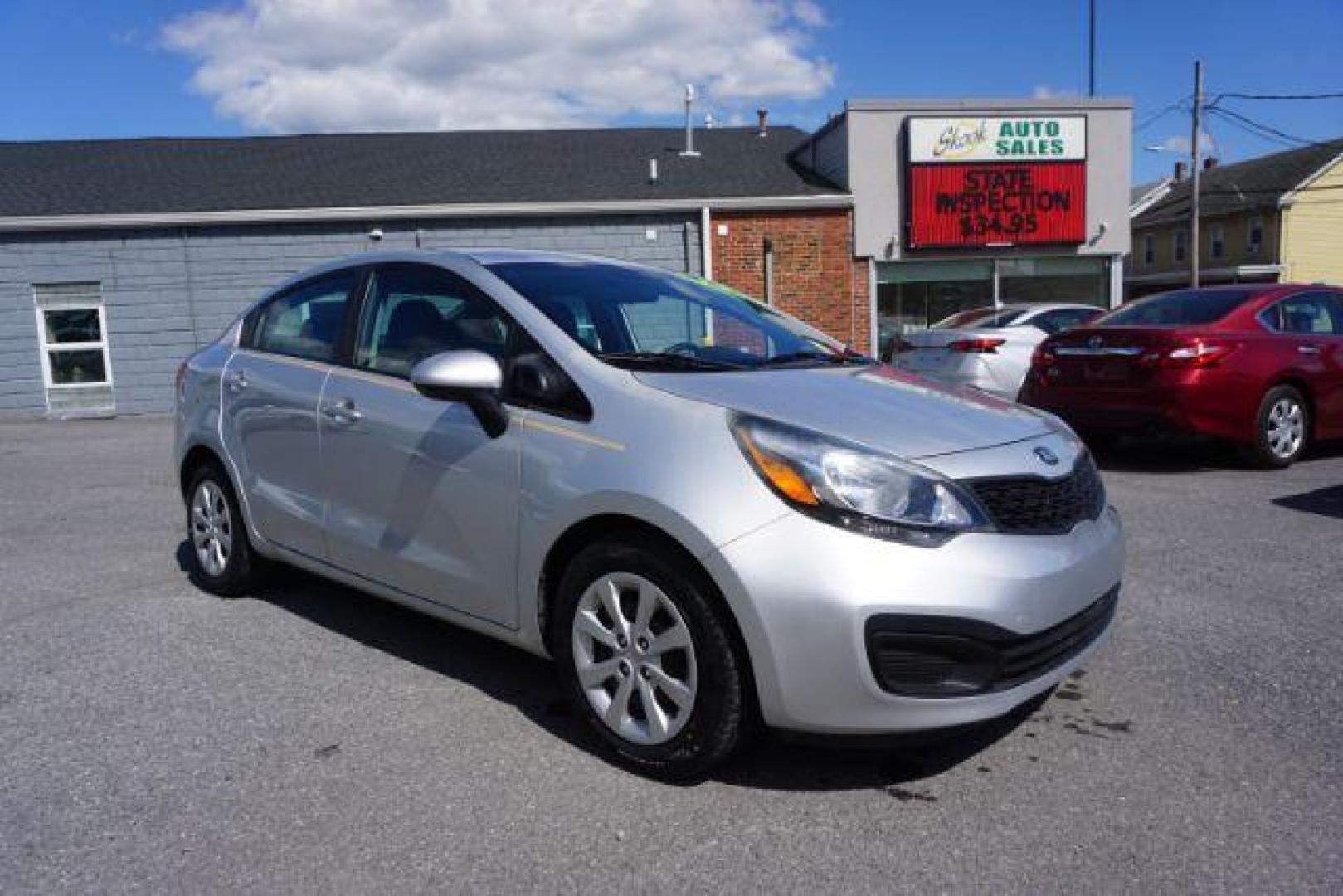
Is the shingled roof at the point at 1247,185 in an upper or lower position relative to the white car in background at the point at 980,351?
upper

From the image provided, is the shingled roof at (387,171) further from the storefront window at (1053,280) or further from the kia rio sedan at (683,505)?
the kia rio sedan at (683,505)

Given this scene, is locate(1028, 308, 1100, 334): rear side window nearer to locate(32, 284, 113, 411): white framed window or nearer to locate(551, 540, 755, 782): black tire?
locate(551, 540, 755, 782): black tire

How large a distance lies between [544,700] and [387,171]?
669 inches

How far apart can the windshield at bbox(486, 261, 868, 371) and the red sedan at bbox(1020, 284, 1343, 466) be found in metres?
4.31

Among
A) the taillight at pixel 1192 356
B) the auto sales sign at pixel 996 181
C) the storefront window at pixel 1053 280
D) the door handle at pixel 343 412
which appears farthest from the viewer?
the storefront window at pixel 1053 280

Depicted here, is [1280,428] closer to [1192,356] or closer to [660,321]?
[1192,356]

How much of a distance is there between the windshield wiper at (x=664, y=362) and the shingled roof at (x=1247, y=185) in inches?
1587

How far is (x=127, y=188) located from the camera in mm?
17531

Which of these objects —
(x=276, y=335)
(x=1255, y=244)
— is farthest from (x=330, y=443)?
(x=1255, y=244)

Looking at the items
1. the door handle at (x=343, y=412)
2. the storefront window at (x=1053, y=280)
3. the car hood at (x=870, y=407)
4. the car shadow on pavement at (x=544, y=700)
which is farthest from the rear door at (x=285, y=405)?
the storefront window at (x=1053, y=280)

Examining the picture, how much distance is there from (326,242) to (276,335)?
13068 millimetres

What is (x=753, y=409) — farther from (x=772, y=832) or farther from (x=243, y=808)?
(x=243, y=808)

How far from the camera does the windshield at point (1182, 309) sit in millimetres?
7973

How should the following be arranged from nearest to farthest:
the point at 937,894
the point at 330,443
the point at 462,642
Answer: the point at 937,894 < the point at 330,443 < the point at 462,642
